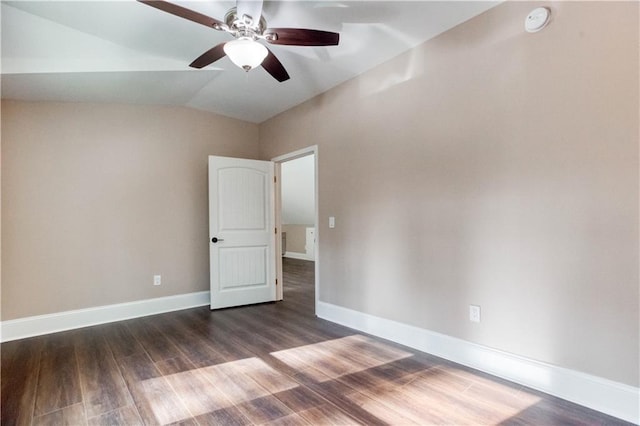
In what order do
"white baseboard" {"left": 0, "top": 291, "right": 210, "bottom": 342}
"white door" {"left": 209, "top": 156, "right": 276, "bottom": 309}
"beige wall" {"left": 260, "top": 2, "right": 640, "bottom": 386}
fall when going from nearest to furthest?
1. "beige wall" {"left": 260, "top": 2, "right": 640, "bottom": 386}
2. "white baseboard" {"left": 0, "top": 291, "right": 210, "bottom": 342}
3. "white door" {"left": 209, "top": 156, "right": 276, "bottom": 309}

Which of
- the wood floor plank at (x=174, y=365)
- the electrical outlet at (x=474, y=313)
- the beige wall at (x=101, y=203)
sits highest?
the beige wall at (x=101, y=203)

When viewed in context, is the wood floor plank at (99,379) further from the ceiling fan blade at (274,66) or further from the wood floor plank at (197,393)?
the ceiling fan blade at (274,66)

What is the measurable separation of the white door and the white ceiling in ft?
3.64

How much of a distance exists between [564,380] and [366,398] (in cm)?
122

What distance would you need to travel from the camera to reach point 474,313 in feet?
7.95

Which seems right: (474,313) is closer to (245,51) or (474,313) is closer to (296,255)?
(245,51)

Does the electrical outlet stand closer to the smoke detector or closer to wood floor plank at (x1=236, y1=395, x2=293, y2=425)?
wood floor plank at (x1=236, y1=395, x2=293, y2=425)

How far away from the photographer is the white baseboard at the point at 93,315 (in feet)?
10.4

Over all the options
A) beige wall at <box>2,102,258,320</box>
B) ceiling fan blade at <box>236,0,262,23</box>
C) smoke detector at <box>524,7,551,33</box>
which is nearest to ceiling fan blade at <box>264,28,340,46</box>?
ceiling fan blade at <box>236,0,262,23</box>

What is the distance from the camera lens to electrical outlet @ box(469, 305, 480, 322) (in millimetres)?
2405

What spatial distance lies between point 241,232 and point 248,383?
7.86 ft

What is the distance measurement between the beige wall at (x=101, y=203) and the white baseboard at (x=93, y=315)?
70mm

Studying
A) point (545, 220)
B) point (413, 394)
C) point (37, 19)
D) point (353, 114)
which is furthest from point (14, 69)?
point (545, 220)

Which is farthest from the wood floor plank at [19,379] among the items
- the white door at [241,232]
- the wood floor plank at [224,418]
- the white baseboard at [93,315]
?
the white door at [241,232]
